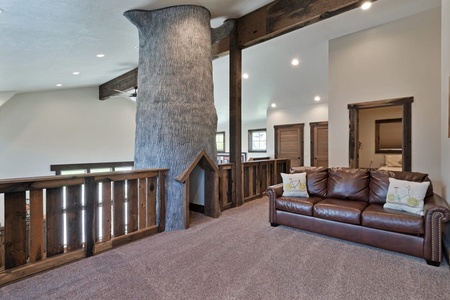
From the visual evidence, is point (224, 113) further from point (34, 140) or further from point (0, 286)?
point (0, 286)

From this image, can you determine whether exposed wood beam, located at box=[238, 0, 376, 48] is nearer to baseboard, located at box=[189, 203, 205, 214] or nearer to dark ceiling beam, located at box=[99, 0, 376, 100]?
dark ceiling beam, located at box=[99, 0, 376, 100]

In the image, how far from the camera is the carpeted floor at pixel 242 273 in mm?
1912

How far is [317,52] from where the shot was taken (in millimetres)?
5539

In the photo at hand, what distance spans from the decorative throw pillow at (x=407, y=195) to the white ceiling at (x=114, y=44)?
308 cm

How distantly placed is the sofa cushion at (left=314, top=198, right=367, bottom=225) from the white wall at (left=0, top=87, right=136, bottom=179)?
817 cm

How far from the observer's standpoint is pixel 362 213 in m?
2.80

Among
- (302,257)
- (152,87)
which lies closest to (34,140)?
(152,87)

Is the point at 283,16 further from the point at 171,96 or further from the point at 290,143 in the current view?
the point at 290,143

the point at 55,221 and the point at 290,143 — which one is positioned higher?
the point at 290,143

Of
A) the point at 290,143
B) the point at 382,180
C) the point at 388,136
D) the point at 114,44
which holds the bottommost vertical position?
the point at 382,180

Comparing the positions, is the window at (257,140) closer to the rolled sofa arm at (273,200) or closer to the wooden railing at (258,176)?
the wooden railing at (258,176)

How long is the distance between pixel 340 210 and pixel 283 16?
3.19m

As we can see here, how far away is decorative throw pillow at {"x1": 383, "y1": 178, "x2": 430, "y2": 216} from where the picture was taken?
2629 mm

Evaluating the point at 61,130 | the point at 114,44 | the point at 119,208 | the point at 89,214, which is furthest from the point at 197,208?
the point at 61,130
